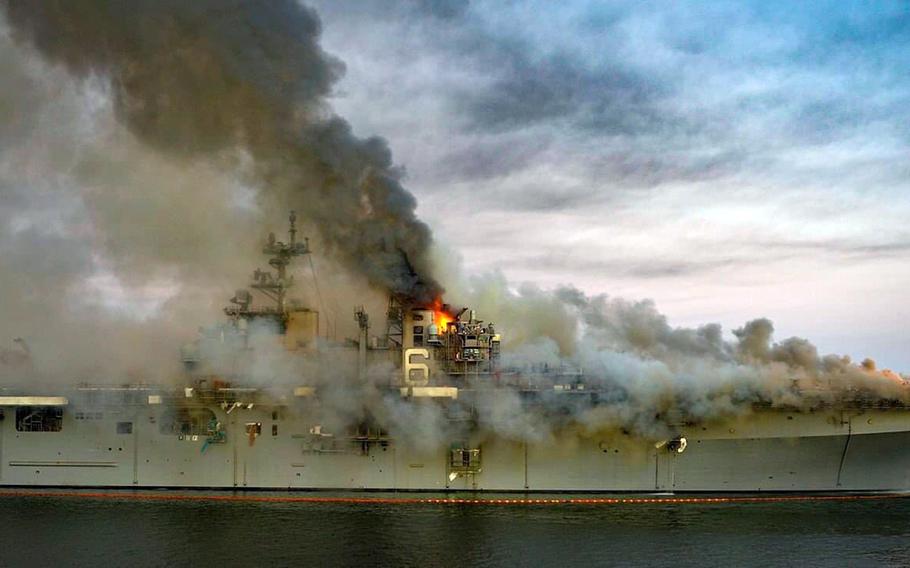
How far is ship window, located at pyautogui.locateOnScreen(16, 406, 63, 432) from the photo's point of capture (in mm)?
34844

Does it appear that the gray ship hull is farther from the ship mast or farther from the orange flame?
the ship mast

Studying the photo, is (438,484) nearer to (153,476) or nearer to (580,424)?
(580,424)

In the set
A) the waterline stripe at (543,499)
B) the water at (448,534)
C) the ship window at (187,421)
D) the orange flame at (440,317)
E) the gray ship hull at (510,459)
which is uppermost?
the orange flame at (440,317)

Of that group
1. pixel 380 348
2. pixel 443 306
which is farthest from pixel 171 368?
pixel 443 306

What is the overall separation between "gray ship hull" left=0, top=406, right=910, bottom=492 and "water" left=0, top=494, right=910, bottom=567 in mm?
1443

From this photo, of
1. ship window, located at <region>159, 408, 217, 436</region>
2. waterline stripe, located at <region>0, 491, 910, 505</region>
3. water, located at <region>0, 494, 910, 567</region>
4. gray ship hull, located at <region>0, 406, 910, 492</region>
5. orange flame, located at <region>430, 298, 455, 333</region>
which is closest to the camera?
water, located at <region>0, 494, 910, 567</region>

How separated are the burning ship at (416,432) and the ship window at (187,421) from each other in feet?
0.18

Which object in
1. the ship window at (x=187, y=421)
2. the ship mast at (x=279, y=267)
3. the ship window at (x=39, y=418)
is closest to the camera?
the ship window at (x=187, y=421)

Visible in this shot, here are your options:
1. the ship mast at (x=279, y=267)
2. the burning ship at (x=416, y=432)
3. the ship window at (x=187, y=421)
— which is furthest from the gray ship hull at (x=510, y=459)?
the ship mast at (x=279, y=267)

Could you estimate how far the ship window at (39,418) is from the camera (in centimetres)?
3484

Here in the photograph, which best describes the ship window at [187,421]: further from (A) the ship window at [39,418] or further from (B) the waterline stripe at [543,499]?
(A) the ship window at [39,418]

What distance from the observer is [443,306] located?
119 ft

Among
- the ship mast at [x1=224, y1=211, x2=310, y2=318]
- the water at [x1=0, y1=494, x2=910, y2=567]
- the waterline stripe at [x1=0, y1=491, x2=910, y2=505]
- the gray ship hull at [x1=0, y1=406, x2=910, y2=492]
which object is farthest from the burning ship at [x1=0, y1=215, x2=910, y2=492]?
the ship mast at [x1=224, y1=211, x2=310, y2=318]

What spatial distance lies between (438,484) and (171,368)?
41.2 ft
